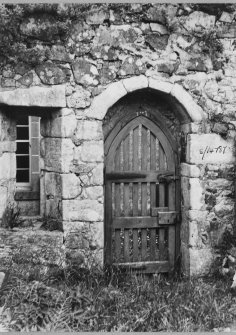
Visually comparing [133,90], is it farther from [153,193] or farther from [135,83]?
[153,193]

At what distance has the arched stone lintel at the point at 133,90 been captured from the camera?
5.91m

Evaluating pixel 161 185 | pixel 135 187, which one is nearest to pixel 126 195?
pixel 135 187

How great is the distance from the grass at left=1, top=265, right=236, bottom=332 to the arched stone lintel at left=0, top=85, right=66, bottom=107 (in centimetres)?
188

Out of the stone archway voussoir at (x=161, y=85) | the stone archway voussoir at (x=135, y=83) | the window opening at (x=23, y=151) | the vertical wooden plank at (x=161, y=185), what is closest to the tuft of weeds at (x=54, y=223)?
the vertical wooden plank at (x=161, y=185)

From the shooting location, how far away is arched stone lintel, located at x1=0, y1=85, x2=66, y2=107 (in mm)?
5691

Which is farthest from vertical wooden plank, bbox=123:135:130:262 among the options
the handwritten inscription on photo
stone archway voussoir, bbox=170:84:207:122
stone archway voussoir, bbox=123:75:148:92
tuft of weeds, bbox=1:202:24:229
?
tuft of weeds, bbox=1:202:24:229

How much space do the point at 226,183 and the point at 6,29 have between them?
Answer: 10.7 ft

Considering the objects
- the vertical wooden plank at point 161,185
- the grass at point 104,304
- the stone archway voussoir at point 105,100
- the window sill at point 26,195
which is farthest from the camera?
the window sill at point 26,195

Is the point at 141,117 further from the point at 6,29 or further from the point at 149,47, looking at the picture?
the point at 6,29

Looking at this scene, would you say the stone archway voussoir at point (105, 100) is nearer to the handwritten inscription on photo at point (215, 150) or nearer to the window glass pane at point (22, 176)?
the handwritten inscription on photo at point (215, 150)

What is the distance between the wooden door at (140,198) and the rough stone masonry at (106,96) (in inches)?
8.8

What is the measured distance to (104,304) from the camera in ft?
16.6

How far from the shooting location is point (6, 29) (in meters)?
5.62

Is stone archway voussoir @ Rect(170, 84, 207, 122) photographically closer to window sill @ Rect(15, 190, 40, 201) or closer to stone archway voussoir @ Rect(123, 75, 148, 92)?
stone archway voussoir @ Rect(123, 75, 148, 92)
